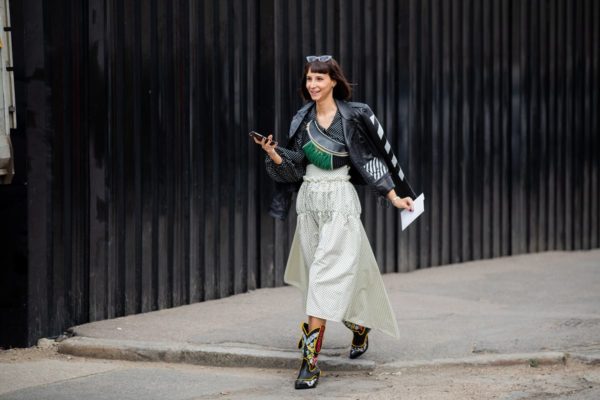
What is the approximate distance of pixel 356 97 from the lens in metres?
10.8

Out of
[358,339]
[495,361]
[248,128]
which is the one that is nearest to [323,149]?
[358,339]

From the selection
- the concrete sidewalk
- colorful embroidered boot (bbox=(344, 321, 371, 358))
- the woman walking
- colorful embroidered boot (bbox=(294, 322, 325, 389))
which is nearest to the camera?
colorful embroidered boot (bbox=(294, 322, 325, 389))

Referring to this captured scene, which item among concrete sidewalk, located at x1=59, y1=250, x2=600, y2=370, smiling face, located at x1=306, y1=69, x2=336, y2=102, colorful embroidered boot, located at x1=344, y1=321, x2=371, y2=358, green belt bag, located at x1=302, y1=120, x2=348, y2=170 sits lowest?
concrete sidewalk, located at x1=59, y1=250, x2=600, y2=370

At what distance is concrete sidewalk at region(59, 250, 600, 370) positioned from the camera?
24.9 feet

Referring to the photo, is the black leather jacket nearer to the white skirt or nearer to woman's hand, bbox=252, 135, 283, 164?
the white skirt

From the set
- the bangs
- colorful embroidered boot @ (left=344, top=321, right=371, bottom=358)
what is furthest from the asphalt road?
the bangs

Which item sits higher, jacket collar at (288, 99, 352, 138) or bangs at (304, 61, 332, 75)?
bangs at (304, 61, 332, 75)

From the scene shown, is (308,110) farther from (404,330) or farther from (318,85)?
(404,330)

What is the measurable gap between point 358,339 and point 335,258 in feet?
2.26

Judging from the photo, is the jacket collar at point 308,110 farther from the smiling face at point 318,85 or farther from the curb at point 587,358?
the curb at point 587,358

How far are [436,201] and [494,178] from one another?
102 cm

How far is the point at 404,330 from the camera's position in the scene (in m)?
8.44

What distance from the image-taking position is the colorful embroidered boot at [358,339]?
7457 millimetres

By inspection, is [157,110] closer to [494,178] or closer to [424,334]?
[424,334]
